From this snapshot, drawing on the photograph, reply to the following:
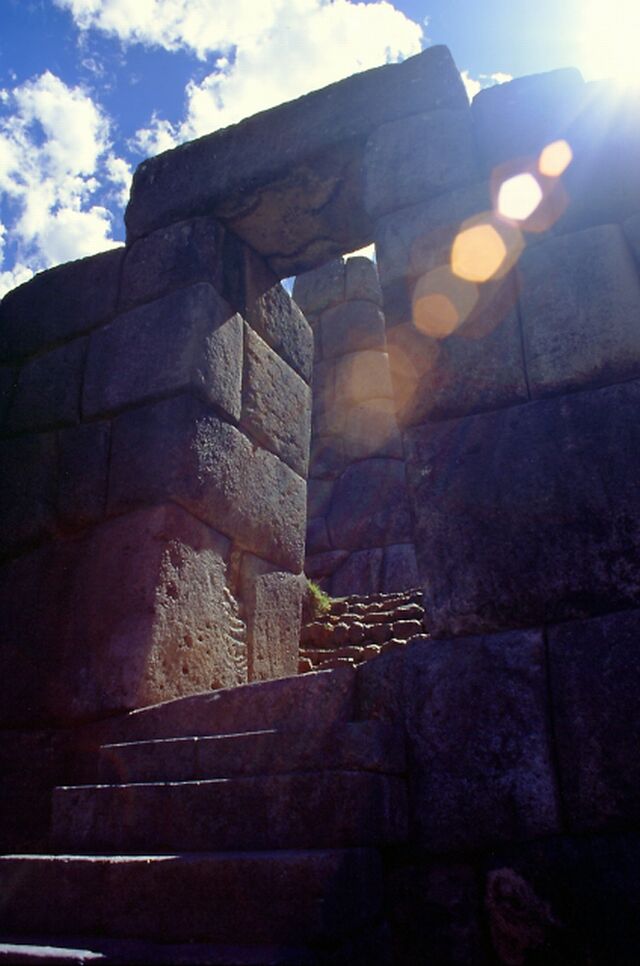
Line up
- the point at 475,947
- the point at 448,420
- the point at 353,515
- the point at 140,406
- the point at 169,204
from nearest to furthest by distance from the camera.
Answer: the point at 475,947 < the point at 448,420 < the point at 140,406 < the point at 169,204 < the point at 353,515

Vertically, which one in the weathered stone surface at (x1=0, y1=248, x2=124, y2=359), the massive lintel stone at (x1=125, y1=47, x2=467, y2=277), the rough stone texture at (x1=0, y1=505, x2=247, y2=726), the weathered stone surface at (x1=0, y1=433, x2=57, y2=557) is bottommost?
the rough stone texture at (x1=0, y1=505, x2=247, y2=726)

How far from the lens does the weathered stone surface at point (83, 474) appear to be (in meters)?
3.51

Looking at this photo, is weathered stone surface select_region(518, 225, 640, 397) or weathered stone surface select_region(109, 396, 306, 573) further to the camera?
weathered stone surface select_region(109, 396, 306, 573)

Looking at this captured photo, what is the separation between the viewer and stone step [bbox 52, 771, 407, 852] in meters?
2.07

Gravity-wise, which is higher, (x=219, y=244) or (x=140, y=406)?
(x=219, y=244)

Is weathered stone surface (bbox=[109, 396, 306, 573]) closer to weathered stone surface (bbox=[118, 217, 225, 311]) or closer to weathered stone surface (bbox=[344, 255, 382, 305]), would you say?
weathered stone surface (bbox=[118, 217, 225, 311])

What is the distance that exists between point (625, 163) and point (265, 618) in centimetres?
254

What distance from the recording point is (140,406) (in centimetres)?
359

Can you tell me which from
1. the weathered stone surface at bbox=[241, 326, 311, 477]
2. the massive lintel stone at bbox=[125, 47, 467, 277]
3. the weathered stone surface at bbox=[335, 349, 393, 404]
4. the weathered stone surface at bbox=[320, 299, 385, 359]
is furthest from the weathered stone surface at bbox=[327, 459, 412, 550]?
the massive lintel stone at bbox=[125, 47, 467, 277]

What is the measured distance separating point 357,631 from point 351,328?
7.92 metres

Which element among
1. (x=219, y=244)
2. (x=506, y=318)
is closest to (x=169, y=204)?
(x=219, y=244)

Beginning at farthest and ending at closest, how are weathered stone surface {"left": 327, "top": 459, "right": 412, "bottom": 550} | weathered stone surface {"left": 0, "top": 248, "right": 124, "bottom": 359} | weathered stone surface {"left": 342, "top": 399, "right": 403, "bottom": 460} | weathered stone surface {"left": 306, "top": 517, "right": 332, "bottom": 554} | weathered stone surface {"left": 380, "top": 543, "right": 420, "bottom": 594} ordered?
weathered stone surface {"left": 342, "top": 399, "right": 403, "bottom": 460}
weathered stone surface {"left": 306, "top": 517, "right": 332, "bottom": 554}
weathered stone surface {"left": 327, "top": 459, "right": 412, "bottom": 550}
weathered stone surface {"left": 380, "top": 543, "right": 420, "bottom": 594}
weathered stone surface {"left": 0, "top": 248, "right": 124, "bottom": 359}

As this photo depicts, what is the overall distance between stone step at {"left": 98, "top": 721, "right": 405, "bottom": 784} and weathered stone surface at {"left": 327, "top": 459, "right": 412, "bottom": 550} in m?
6.53

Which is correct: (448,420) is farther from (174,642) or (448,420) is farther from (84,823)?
(84,823)
